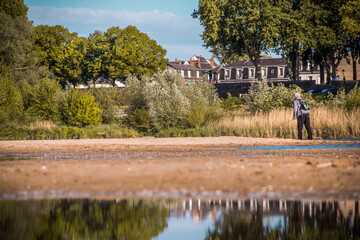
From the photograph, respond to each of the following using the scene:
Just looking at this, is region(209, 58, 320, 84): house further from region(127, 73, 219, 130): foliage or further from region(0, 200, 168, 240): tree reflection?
region(0, 200, 168, 240): tree reflection

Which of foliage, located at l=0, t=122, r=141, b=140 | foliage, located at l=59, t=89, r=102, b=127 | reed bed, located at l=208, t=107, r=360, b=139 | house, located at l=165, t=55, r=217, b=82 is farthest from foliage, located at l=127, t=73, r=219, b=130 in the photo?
house, located at l=165, t=55, r=217, b=82

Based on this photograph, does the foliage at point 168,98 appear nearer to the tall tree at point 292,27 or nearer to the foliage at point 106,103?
the foliage at point 106,103

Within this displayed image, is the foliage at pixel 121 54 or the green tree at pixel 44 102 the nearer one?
the green tree at pixel 44 102

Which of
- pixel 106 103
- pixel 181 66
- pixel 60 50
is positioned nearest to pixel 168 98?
pixel 106 103

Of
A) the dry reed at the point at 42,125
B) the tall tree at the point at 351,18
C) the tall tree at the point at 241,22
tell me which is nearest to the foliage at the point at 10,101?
the dry reed at the point at 42,125

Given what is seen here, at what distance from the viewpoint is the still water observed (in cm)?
560

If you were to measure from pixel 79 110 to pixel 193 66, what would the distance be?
95.8 m

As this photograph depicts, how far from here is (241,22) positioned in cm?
5125

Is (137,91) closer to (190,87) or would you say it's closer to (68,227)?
(190,87)

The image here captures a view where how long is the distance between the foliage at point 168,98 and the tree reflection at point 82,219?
2043 centimetres

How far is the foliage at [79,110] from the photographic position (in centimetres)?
2891

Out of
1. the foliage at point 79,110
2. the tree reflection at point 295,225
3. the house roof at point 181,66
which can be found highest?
the house roof at point 181,66

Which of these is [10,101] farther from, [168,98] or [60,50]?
[60,50]

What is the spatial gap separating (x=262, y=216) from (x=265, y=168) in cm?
407
